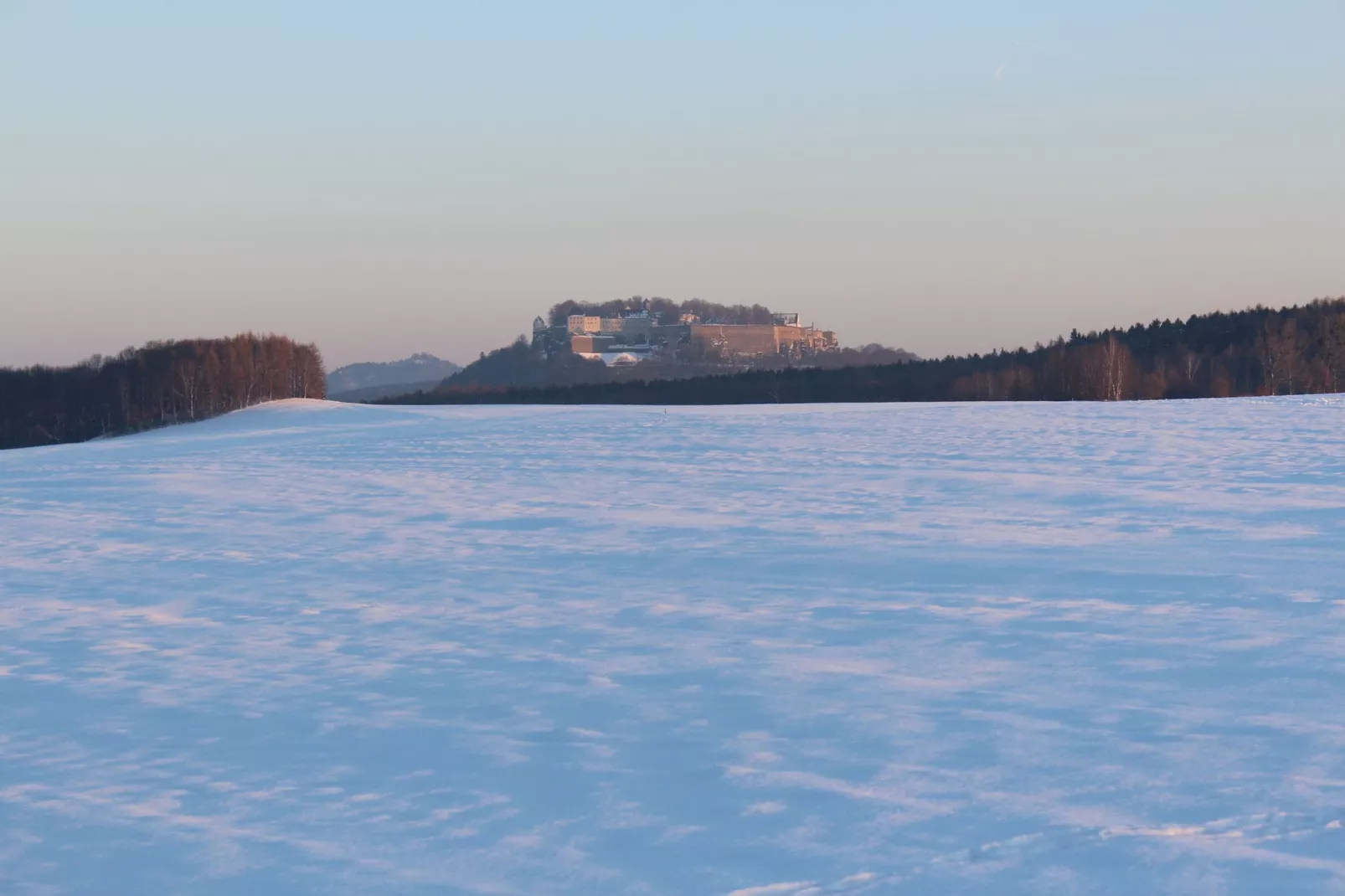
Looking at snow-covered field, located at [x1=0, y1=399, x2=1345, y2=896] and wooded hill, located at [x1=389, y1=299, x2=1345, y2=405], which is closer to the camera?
snow-covered field, located at [x1=0, y1=399, x2=1345, y2=896]

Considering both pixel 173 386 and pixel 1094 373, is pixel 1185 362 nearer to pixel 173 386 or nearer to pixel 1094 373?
pixel 1094 373

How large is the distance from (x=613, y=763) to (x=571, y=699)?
3.02ft

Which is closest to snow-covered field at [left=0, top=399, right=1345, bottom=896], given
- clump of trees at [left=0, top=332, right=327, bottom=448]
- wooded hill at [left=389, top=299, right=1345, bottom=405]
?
clump of trees at [left=0, top=332, right=327, bottom=448]

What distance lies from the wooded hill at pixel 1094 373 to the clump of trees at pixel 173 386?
7.66 meters

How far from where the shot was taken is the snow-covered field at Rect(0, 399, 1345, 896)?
4.02 metres

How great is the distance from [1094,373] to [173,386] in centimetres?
4633

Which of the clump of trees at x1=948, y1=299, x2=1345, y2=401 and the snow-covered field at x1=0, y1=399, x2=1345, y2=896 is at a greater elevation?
the clump of trees at x1=948, y1=299, x2=1345, y2=401

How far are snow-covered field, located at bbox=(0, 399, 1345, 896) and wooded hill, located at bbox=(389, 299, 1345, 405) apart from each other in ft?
161

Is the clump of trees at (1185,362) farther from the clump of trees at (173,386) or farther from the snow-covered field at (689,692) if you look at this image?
the snow-covered field at (689,692)

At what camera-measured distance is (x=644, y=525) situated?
10945mm

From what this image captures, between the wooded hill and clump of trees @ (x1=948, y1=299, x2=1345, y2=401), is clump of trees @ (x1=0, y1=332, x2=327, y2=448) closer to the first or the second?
the wooded hill

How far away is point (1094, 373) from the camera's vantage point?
63.1 m

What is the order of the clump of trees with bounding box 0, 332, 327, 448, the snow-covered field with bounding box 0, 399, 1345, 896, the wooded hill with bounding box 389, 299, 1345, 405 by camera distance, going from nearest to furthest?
1. the snow-covered field with bounding box 0, 399, 1345, 896
2. the clump of trees with bounding box 0, 332, 327, 448
3. the wooded hill with bounding box 389, 299, 1345, 405

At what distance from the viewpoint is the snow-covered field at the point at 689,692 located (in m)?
4.02
